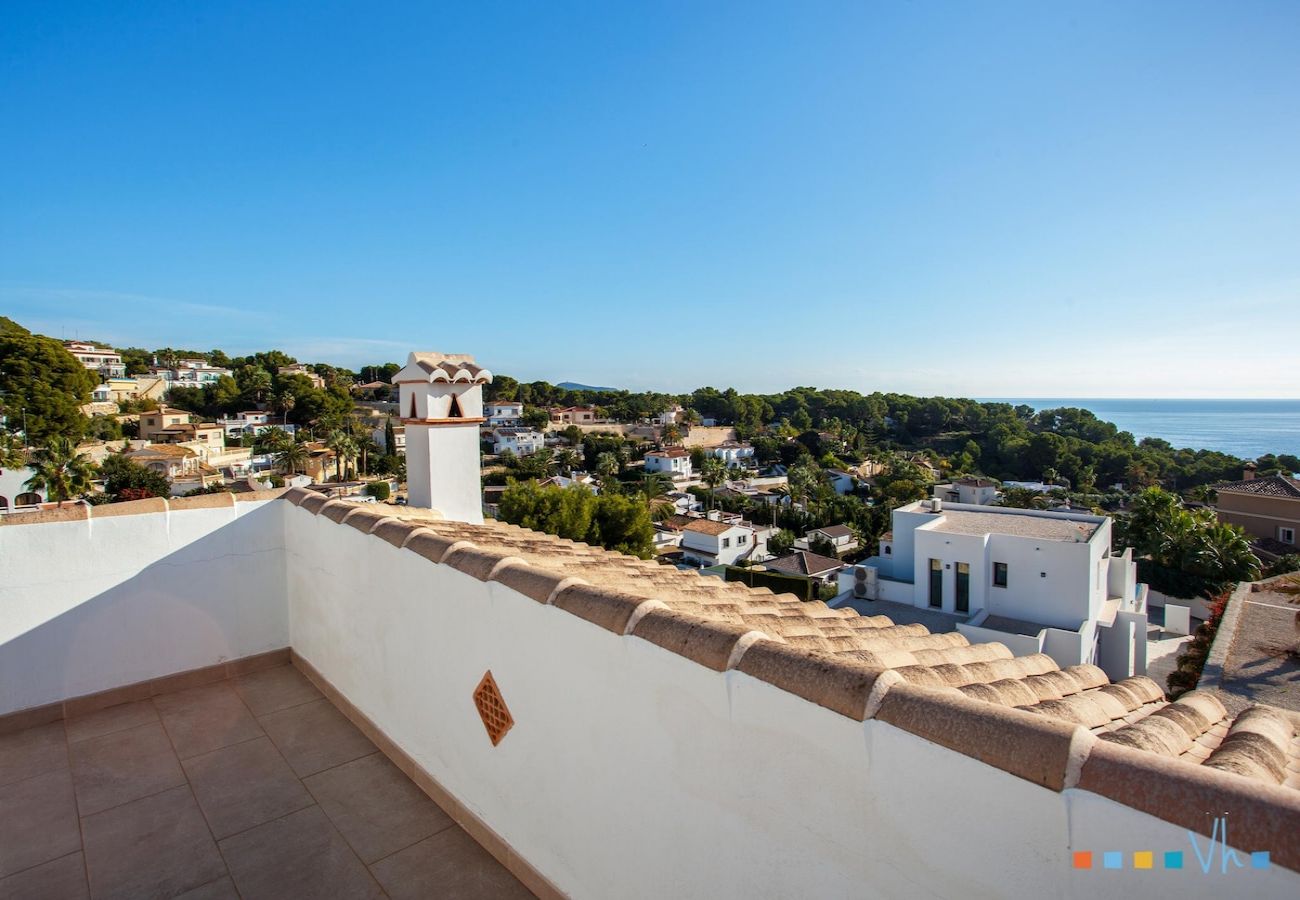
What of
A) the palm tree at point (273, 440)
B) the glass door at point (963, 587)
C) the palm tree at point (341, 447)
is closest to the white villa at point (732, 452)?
the palm tree at point (341, 447)

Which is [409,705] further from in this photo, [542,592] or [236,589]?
[236,589]

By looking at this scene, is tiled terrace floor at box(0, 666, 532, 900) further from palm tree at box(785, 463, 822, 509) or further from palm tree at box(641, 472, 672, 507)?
palm tree at box(785, 463, 822, 509)

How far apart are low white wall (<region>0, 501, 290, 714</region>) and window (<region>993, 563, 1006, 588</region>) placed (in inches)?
721

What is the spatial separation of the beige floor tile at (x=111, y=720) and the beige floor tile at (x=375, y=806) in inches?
61.1

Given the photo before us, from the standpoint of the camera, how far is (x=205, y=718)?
13.2 ft

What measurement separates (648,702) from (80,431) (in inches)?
2134

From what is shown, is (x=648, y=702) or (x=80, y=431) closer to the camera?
(x=648, y=702)

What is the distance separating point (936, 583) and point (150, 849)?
1979 centimetres

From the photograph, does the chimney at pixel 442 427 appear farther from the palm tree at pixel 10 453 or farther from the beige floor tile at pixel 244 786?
the palm tree at pixel 10 453

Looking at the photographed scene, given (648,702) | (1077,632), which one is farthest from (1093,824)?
(1077,632)

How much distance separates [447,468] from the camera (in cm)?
517

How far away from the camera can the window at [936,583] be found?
61.8 feet

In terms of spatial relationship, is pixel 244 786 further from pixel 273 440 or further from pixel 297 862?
pixel 273 440

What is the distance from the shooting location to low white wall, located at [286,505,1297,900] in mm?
1211
